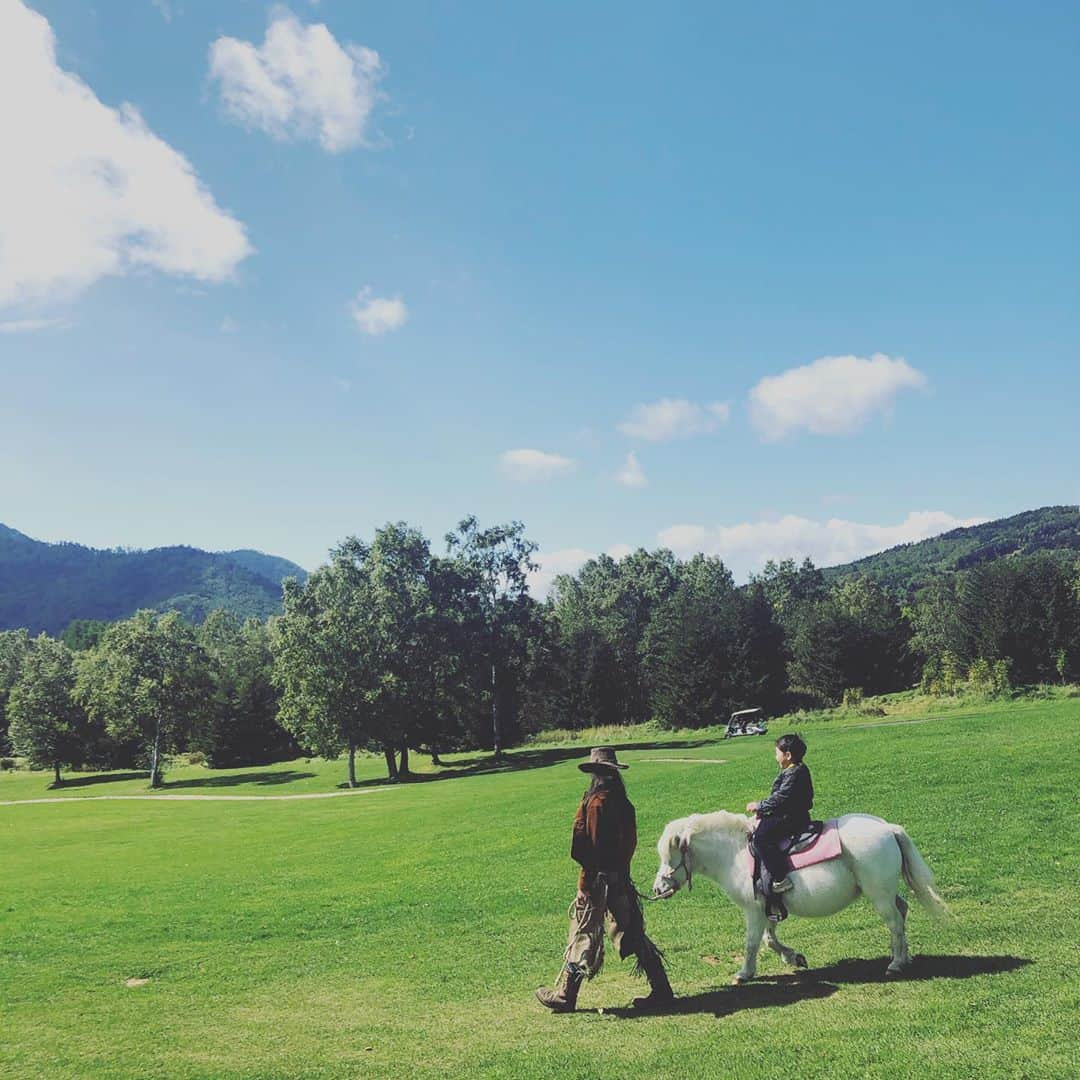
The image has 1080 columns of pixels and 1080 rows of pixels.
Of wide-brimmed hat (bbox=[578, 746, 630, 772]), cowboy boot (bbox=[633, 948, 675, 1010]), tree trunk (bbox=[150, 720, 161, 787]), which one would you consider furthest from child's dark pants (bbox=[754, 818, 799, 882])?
tree trunk (bbox=[150, 720, 161, 787])

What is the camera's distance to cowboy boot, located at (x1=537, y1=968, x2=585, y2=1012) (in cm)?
925

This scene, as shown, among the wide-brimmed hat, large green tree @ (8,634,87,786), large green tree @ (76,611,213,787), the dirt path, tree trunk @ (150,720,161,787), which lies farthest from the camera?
large green tree @ (8,634,87,786)

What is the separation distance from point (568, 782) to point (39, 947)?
77.1 ft

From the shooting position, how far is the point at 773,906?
30.9 feet

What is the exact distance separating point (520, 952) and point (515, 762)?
154ft

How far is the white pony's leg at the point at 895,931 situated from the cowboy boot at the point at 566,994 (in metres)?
3.44

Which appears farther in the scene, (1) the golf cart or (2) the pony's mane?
(1) the golf cart

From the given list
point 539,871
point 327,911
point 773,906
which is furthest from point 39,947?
point 773,906

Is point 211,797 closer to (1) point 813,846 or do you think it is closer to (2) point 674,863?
(2) point 674,863

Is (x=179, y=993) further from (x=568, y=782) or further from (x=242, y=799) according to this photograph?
(x=242, y=799)

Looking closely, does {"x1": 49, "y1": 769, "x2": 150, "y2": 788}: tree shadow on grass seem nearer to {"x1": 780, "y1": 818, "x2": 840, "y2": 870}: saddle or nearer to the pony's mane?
the pony's mane

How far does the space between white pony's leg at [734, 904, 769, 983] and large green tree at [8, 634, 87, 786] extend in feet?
255

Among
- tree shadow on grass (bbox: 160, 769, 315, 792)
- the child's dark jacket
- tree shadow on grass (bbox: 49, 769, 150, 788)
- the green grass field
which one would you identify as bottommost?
tree shadow on grass (bbox: 49, 769, 150, 788)

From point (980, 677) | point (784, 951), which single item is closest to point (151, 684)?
point (980, 677)
